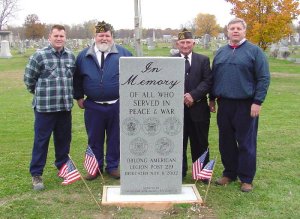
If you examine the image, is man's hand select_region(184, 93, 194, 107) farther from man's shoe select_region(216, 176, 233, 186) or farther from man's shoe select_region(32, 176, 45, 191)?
man's shoe select_region(32, 176, 45, 191)

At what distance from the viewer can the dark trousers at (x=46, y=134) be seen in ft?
16.9

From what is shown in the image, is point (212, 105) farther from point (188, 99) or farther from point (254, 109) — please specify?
point (254, 109)

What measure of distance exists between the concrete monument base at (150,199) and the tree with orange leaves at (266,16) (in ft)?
43.9

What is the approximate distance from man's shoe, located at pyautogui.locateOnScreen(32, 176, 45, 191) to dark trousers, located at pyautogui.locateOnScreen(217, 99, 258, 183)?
90.1 inches

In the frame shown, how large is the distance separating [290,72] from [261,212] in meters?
16.3

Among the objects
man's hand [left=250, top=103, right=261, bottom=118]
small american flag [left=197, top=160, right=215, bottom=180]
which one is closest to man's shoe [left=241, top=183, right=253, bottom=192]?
small american flag [left=197, top=160, right=215, bottom=180]

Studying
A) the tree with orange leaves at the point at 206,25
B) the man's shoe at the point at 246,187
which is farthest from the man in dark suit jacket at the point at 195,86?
the tree with orange leaves at the point at 206,25

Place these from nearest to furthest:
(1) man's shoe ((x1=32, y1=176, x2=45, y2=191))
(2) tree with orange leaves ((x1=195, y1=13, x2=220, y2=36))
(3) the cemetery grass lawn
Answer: (3) the cemetery grass lawn, (1) man's shoe ((x1=32, y1=176, x2=45, y2=191)), (2) tree with orange leaves ((x1=195, y1=13, x2=220, y2=36))

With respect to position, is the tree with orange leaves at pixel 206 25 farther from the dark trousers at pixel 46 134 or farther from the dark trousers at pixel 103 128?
the dark trousers at pixel 46 134

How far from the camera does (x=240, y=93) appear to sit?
4.86 meters

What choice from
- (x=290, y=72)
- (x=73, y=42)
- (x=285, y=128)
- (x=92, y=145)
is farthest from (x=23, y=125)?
(x=73, y=42)

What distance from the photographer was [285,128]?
27.8 ft

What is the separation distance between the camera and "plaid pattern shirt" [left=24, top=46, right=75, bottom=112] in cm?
498

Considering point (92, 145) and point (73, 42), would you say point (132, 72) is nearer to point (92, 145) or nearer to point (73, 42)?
point (92, 145)
